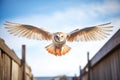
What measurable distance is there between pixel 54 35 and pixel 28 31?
47 cm

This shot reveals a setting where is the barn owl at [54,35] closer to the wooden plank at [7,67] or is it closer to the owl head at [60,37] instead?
the owl head at [60,37]

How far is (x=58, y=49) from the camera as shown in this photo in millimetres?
1952

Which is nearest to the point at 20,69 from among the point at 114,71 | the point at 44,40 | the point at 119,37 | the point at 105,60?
the point at 44,40

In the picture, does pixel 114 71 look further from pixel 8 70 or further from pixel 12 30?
pixel 12 30

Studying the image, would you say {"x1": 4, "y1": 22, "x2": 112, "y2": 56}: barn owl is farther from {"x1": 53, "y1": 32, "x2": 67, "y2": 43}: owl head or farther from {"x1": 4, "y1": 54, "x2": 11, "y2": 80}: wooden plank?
{"x1": 4, "y1": 54, "x2": 11, "y2": 80}: wooden plank

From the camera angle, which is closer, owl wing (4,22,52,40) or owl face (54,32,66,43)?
owl face (54,32,66,43)

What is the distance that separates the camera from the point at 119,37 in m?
1.34

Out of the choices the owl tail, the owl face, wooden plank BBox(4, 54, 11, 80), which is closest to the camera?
wooden plank BBox(4, 54, 11, 80)

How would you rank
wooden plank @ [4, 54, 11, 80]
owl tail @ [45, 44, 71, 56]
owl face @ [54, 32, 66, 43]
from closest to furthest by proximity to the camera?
wooden plank @ [4, 54, 11, 80], owl face @ [54, 32, 66, 43], owl tail @ [45, 44, 71, 56]

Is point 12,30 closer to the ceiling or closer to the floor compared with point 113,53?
closer to the ceiling

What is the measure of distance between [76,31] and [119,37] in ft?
2.35

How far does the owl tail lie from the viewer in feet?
6.34

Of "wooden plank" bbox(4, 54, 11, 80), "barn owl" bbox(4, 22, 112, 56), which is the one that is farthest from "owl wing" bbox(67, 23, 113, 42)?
"wooden plank" bbox(4, 54, 11, 80)

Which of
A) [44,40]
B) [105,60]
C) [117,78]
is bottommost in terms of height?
[117,78]
